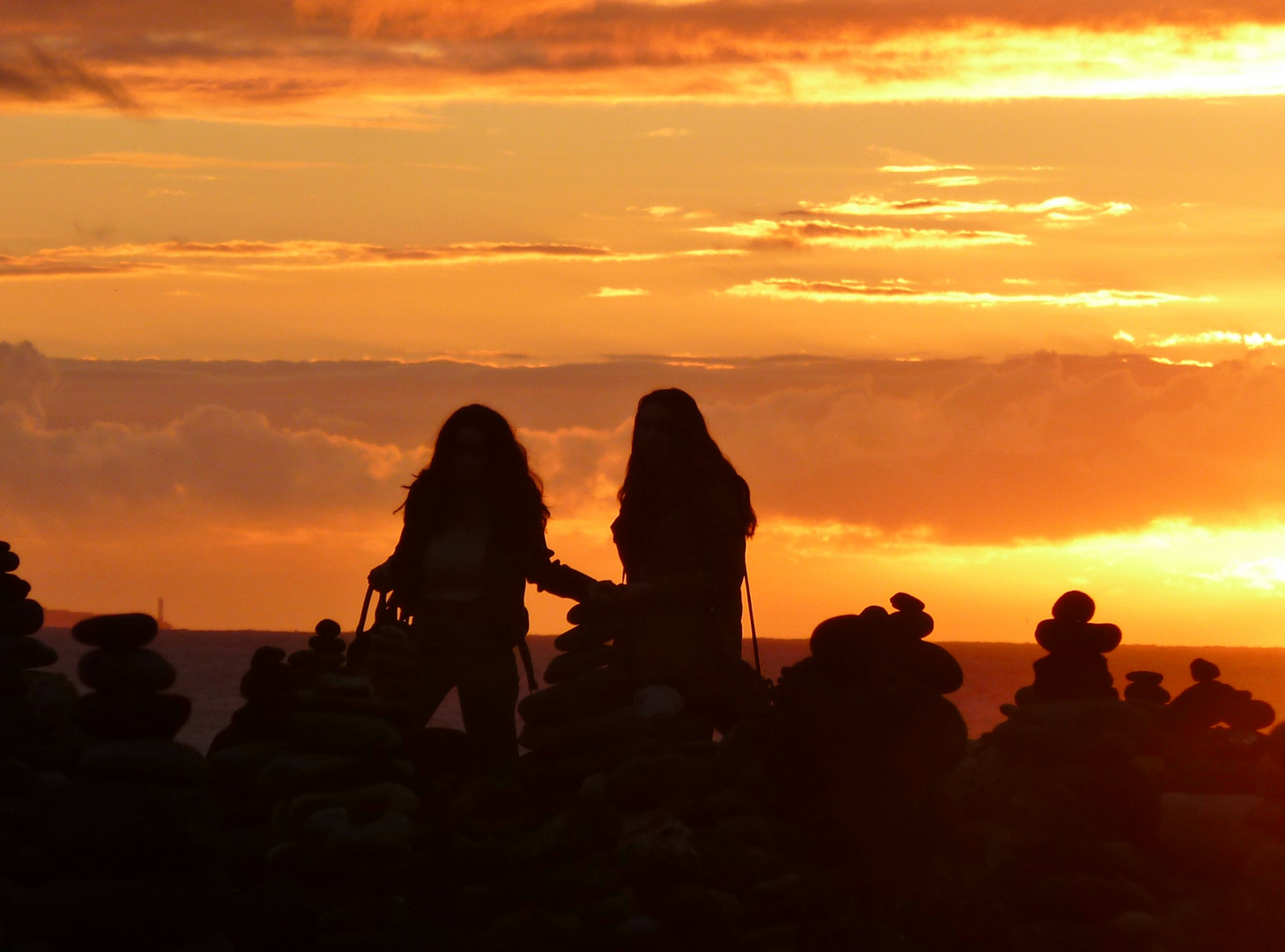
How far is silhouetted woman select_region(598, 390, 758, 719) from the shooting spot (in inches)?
393

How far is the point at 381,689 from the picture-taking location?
10219mm

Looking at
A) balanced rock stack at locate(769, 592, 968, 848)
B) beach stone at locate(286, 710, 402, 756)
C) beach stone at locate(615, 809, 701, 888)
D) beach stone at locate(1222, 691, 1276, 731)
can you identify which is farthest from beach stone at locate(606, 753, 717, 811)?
beach stone at locate(1222, 691, 1276, 731)

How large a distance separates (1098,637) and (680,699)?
2.21m

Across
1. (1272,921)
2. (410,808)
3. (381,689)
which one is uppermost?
(381,689)

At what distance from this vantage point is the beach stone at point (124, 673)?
26.6 feet

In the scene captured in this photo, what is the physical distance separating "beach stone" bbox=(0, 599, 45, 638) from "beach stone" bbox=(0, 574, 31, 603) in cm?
3

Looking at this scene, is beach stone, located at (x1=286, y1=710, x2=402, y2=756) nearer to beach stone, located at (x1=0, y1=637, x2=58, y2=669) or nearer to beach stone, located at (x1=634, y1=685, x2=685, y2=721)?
beach stone, located at (x1=634, y1=685, x2=685, y2=721)

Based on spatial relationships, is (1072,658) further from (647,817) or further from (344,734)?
(344,734)

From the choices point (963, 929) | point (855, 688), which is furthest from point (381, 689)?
point (963, 929)

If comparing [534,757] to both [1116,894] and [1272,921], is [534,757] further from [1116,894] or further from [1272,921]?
[1272,921]

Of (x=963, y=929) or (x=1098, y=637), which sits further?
(x=1098, y=637)

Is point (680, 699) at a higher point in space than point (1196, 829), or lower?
higher

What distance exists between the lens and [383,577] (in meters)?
10.8

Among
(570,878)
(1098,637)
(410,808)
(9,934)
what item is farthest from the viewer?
(1098,637)
